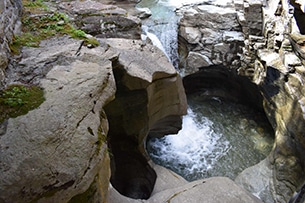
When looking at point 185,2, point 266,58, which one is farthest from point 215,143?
point 185,2

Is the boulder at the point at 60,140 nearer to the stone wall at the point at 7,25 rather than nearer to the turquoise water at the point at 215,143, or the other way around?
the stone wall at the point at 7,25

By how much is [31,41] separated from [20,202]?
9.22 ft

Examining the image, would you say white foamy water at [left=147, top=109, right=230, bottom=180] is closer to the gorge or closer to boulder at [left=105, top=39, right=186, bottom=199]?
the gorge

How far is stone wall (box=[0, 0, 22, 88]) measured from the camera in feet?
11.3

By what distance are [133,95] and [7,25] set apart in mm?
2514

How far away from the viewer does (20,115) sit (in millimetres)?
2867

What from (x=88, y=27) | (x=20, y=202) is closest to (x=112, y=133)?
(x=88, y=27)

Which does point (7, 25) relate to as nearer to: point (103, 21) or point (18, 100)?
point (18, 100)

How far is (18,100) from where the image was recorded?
9.91 feet

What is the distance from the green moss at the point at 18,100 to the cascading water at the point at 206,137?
18.5 ft

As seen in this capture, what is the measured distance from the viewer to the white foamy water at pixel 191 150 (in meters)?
8.11

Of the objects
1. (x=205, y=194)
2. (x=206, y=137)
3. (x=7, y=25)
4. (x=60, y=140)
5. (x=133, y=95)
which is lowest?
(x=206, y=137)

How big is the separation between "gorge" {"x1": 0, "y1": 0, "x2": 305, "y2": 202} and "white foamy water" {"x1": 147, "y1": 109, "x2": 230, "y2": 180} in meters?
0.89

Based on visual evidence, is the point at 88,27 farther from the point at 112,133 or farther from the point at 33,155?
the point at 33,155
